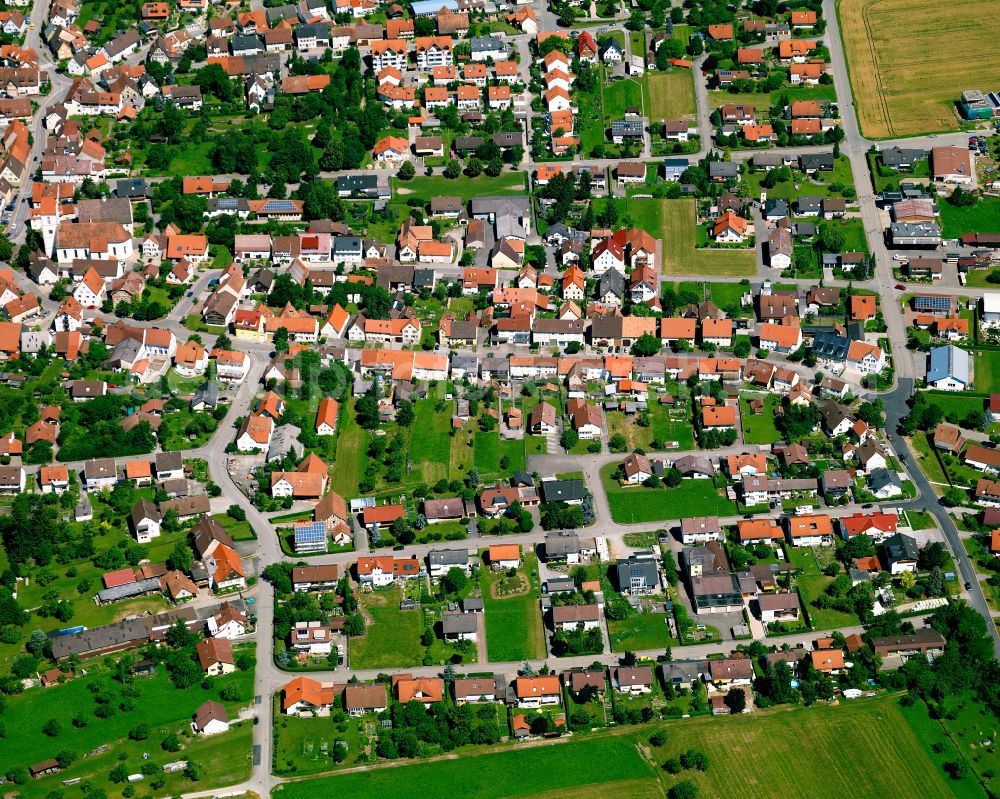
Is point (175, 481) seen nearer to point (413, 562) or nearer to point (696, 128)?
point (413, 562)

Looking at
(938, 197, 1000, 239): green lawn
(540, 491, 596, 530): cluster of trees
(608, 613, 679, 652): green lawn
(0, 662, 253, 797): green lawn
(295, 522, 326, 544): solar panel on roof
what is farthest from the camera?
(938, 197, 1000, 239): green lawn

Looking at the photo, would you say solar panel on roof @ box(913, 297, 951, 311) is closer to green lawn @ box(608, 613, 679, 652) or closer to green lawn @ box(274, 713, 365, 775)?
green lawn @ box(608, 613, 679, 652)

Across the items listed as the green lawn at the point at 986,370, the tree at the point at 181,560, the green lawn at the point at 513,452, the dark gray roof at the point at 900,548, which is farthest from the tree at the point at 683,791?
the green lawn at the point at 986,370

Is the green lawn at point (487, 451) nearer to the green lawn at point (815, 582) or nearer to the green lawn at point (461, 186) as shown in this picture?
the green lawn at point (815, 582)

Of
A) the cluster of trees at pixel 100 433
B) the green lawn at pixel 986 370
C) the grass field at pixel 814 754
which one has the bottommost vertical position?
the grass field at pixel 814 754

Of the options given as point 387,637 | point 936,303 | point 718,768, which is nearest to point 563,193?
point 936,303

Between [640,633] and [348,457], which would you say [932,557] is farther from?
[348,457]

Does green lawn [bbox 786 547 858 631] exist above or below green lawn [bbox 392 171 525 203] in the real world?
below

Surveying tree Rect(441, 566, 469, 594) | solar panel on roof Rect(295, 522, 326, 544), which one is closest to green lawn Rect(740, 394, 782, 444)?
tree Rect(441, 566, 469, 594)
